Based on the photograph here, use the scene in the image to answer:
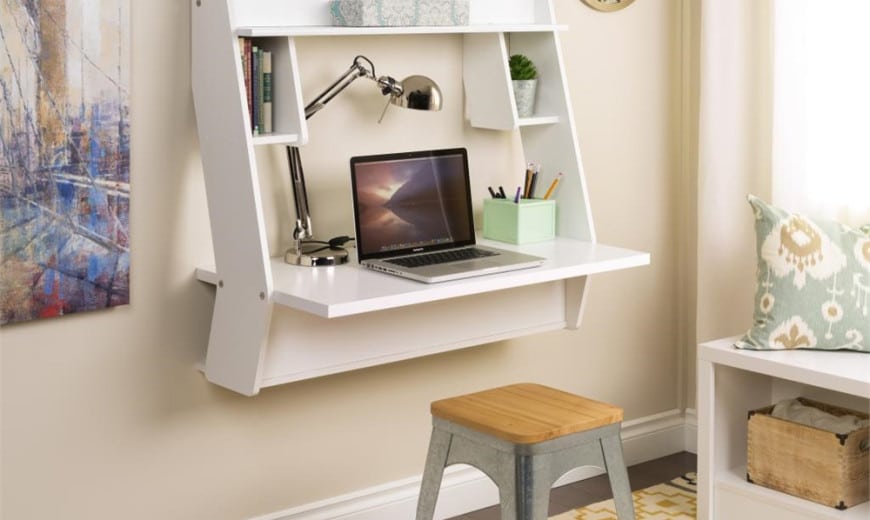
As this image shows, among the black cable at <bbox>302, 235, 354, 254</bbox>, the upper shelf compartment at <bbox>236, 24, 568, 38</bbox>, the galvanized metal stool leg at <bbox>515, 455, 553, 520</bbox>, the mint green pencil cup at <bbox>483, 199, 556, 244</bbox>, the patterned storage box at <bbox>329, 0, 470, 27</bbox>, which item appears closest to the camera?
the galvanized metal stool leg at <bbox>515, 455, 553, 520</bbox>

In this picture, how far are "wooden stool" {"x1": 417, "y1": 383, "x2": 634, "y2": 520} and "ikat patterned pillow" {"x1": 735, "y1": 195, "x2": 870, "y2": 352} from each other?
2.15 feet

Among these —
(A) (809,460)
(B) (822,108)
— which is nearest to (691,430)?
(A) (809,460)

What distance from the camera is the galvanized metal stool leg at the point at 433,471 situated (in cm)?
246

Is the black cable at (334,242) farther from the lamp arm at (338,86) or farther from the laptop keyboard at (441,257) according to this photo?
the lamp arm at (338,86)

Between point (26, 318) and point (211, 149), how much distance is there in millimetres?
518

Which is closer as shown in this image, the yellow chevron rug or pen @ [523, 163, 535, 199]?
pen @ [523, 163, 535, 199]

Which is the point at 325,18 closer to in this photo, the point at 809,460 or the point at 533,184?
the point at 533,184

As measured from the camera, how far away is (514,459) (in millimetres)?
2285

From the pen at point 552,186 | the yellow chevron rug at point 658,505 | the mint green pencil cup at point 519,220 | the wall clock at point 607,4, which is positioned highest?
the wall clock at point 607,4

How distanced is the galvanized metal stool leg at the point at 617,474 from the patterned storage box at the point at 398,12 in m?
1.03

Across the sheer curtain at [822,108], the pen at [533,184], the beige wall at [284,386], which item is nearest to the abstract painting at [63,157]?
the beige wall at [284,386]

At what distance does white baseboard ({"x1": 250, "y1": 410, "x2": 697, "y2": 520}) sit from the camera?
290 cm

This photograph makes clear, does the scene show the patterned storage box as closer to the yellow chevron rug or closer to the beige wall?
the beige wall

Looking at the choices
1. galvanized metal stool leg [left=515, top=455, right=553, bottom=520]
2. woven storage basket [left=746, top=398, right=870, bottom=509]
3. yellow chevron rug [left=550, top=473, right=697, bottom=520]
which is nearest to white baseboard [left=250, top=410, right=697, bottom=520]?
yellow chevron rug [left=550, top=473, right=697, bottom=520]
